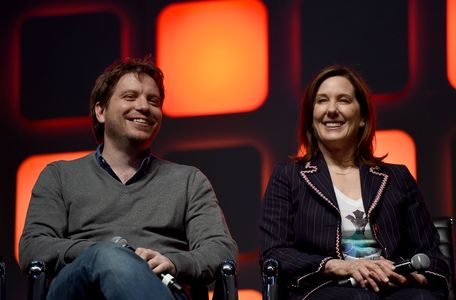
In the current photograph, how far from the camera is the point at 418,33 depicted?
375cm

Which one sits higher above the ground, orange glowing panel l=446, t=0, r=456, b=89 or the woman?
orange glowing panel l=446, t=0, r=456, b=89

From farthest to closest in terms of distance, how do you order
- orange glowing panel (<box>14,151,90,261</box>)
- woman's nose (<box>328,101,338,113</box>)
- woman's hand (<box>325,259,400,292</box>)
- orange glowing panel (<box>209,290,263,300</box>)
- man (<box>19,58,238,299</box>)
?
orange glowing panel (<box>14,151,90,261</box>) < orange glowing panel (<box>209,290,263,300</box>) < woman's nose (<box>328,101,338,113</box>) < man (<box>19,58,238,299</box>) < woman's hand (<box>325,259,400,292</box>)

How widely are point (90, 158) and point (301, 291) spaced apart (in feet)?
2.78

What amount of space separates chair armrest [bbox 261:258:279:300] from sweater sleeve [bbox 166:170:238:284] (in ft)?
0.65

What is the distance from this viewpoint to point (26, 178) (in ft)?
13.4

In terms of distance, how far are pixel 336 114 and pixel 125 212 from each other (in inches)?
29.8

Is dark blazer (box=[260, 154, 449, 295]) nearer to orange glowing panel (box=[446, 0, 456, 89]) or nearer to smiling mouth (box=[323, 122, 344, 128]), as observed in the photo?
smiling mouth (box=[323, 122, 344, 128])

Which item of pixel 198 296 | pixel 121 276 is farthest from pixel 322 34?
pixel 121 276

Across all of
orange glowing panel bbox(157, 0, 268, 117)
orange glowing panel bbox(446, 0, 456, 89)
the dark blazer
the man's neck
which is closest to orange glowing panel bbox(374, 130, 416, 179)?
orange glowing panel bbox(446, 0, 456, 89)

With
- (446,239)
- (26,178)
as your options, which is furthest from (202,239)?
(26,178)

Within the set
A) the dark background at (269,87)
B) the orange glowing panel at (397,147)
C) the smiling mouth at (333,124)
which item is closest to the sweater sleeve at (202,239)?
the smiling mouth at (333,124)

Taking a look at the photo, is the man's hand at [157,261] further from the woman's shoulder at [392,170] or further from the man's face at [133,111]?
the woman's shoulder at [392,170]

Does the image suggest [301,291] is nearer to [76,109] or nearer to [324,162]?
[324,162]

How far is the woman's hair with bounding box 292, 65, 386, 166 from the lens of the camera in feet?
10.2
